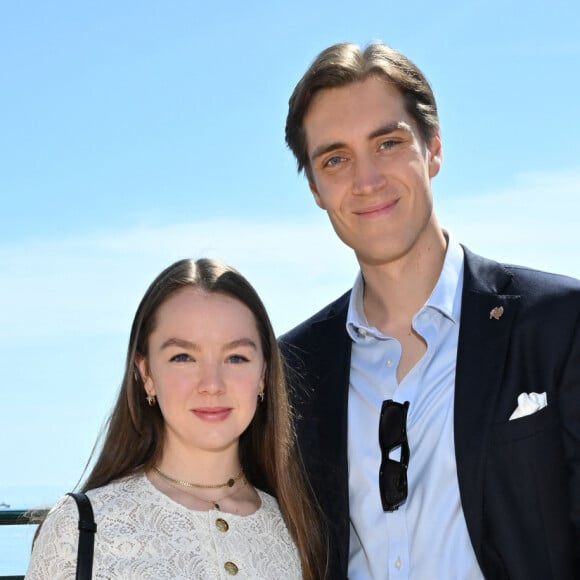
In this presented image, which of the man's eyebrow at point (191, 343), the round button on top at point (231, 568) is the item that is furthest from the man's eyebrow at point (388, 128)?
the round button on top at point (231, 568)

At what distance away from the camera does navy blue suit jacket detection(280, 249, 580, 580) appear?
3236mm

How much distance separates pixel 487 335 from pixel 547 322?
19 cm

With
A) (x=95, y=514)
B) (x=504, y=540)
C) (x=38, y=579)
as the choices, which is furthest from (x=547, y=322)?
(x=38, y=579)

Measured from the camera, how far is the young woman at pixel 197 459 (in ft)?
10.0

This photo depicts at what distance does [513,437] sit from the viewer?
129 inches

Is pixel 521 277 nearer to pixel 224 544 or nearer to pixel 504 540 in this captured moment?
pixel 504 540

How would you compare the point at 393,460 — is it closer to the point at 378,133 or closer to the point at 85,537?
the point at 85,537

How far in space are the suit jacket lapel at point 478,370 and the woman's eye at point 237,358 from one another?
2.16 feet

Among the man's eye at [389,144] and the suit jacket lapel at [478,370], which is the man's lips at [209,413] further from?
the man's eye at [389,144]

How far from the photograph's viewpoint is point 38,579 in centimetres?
298

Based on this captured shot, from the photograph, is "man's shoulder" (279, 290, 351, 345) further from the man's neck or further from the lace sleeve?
the lace sleeve

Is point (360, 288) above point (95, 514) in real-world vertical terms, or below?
above

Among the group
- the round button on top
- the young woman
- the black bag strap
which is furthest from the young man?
the black bag strap

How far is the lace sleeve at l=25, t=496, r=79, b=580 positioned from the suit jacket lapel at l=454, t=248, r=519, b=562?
3.69 ft
